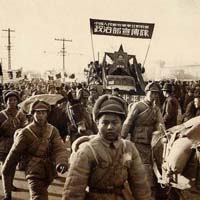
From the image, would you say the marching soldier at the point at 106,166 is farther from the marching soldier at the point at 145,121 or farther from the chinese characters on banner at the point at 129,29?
the chinese characters on banner at the point at 129,29

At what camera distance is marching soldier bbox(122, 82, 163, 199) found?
782 cm

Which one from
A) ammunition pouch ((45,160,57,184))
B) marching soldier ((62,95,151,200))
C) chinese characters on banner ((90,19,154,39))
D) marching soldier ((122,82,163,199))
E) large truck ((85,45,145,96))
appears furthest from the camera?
chinese characters on banner ((90,19,154,39))

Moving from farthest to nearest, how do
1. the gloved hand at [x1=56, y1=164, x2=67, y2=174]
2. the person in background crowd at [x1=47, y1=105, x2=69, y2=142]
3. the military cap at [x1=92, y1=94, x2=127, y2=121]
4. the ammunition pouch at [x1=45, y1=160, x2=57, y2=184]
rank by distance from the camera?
the person in background crowd at [x1=47, y1=105, x2=69, y2=142], the ammunition pouch at [x1=45, y1=160, x2=57, y2=184], the gloved hand at [x1=56, y1=164, x2=67, y2=174], the military cap at [x1=92, y1=94, x2=127, y2=121]

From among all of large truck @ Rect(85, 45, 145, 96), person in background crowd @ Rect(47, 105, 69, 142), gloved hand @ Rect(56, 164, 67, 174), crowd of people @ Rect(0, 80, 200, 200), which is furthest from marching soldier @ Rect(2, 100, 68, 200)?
large truck @ Rect(85, 45, 145, 96)

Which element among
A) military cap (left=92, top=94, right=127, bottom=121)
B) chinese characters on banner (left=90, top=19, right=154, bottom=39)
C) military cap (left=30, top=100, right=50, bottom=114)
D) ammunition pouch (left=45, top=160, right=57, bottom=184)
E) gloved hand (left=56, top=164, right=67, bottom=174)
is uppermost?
chinese characters on banner (left=90, top=19, right=154, bottom=39)

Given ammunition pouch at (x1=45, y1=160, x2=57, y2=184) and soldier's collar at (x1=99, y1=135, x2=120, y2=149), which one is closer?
soldier's collar at (x1=99, y1=135, x2=120, y2=149)

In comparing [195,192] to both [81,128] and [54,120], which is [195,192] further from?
[54,120]

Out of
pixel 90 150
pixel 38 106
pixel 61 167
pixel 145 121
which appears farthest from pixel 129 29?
pixel 90 150

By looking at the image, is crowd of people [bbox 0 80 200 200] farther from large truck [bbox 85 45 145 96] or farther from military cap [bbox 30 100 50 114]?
large truck [bbox 85 45 145 96]

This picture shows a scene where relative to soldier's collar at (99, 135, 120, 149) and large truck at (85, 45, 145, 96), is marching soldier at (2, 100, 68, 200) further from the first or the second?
large truck at (85, 45, 145, 96)

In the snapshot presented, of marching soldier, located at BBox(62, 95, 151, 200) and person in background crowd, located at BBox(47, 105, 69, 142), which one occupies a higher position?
marching soldier, located at BBox(62, 95, 151, 200)

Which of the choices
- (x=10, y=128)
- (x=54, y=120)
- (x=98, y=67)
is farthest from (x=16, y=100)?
(x=98, y=67)

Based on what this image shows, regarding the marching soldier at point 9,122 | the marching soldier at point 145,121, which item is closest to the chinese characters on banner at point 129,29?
the marching soldier at point 145,121

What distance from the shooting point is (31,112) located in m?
5.68
